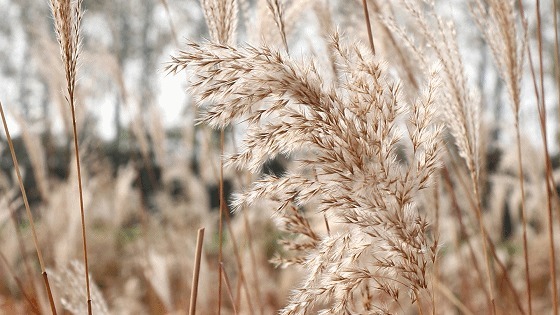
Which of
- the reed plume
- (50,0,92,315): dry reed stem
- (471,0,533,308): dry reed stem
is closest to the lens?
the reed plume

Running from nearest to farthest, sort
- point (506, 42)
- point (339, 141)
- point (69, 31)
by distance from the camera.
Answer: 1. point (339, 141)
2. point (69, 31)
3. point (506, 42)

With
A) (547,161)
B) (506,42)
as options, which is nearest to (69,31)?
(506,42)

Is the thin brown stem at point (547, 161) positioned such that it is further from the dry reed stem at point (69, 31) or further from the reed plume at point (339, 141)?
the dry reed stem at point (69, 31)

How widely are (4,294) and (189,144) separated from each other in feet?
8.55

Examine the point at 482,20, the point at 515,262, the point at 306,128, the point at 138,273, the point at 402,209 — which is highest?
the point at 482,20

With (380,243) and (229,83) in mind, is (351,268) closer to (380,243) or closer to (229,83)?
(380,243)

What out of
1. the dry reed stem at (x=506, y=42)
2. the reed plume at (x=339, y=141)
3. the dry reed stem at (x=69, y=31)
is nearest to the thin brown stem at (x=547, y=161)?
the dry reed stem at (x=506, y=42)

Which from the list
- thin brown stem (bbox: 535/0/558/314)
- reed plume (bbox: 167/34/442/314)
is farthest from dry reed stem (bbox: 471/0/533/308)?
reed plume (bbox: 167/34/442/314)

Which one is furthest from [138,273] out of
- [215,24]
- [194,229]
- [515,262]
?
[215,24]

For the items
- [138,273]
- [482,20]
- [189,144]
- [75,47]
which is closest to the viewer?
[75,47]

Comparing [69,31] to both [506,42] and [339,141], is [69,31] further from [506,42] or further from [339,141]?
[506,42]

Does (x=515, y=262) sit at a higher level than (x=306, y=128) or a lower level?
lower

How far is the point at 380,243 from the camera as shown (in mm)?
950

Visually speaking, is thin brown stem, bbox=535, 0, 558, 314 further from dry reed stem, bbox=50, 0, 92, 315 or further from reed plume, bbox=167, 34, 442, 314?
dry reed stem, bbox=50, 0, 92, 315
